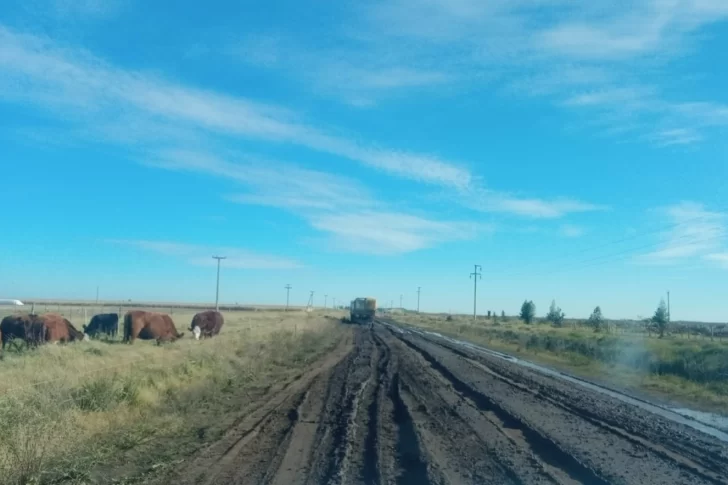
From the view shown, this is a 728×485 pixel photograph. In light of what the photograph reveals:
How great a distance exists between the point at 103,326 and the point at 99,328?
14.3 inches

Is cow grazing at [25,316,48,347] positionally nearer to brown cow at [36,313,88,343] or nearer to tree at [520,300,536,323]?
brown cow at [36,313,88,343]

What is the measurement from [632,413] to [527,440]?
6.02 meters

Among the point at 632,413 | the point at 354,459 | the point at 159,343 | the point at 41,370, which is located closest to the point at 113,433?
the point at 354,459

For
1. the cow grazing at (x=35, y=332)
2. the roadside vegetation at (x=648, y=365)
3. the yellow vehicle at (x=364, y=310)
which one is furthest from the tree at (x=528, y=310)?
the cow grazing at (x=35, y=332)

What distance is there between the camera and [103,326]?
40.4 meters

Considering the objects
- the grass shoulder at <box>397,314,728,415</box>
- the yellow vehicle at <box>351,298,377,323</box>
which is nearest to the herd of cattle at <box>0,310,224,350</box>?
the grass shoulder at <box>397,314,728,415</box>

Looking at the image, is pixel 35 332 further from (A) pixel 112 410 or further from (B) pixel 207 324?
(A) pixel 112 410

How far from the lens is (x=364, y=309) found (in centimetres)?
9312

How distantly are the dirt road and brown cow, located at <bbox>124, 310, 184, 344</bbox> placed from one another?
1603cm

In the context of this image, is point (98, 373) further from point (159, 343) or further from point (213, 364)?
point (159, 343)

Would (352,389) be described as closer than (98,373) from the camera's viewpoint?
No

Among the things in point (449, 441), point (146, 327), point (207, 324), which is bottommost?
point (449, 441)

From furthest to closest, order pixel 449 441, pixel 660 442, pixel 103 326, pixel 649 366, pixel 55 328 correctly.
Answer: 1. pixel 103 326
2. pixel 649 366
3. pixel 55 328
4. pixel 660 442
5. pixel 449 441

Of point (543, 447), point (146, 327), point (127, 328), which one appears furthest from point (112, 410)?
point (146, 327)
